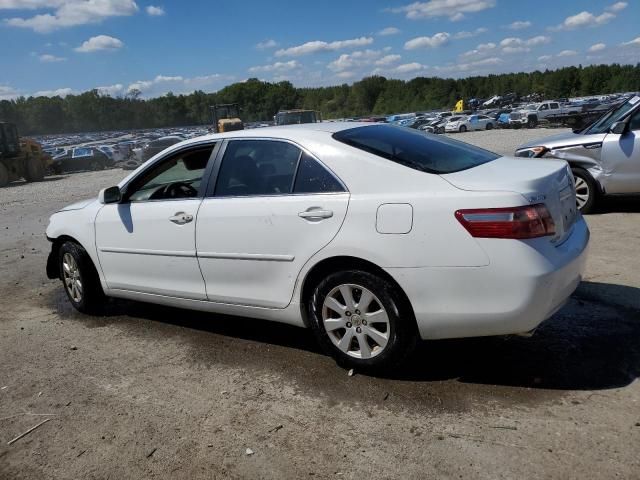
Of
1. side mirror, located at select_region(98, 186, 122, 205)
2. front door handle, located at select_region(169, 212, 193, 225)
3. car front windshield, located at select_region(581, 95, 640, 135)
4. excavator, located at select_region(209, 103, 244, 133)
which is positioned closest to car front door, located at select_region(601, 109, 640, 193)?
car front windshield, located at select_region(581, 95, 640, 135)

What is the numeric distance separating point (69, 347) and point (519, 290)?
3.51 metres

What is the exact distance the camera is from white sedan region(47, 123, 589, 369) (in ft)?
10.0

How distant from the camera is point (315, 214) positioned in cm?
352

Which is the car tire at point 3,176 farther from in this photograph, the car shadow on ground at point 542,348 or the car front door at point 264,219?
the car front door at point 264,219

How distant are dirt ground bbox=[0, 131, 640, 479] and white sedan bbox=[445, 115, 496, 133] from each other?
44.6m

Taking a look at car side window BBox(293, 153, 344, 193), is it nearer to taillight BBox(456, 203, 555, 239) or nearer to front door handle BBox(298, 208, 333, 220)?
front door handle BBox(298, 208, 333, 220)

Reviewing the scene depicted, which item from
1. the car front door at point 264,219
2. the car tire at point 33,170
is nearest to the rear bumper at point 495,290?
the car front door at point 264,219

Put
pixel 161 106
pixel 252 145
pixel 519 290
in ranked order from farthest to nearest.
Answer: pixel 161 106 → pixel 252 145 → pixel 519 290

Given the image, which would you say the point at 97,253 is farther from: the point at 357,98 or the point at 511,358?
the point at 357,98

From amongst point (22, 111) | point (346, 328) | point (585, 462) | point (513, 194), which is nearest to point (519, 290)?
point (513, 194)

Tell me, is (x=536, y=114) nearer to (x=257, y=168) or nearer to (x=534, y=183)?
(x=257, y=168)

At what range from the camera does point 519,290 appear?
2984 millimetres

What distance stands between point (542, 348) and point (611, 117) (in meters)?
5.27

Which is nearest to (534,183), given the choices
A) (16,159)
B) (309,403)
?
(309,403)
